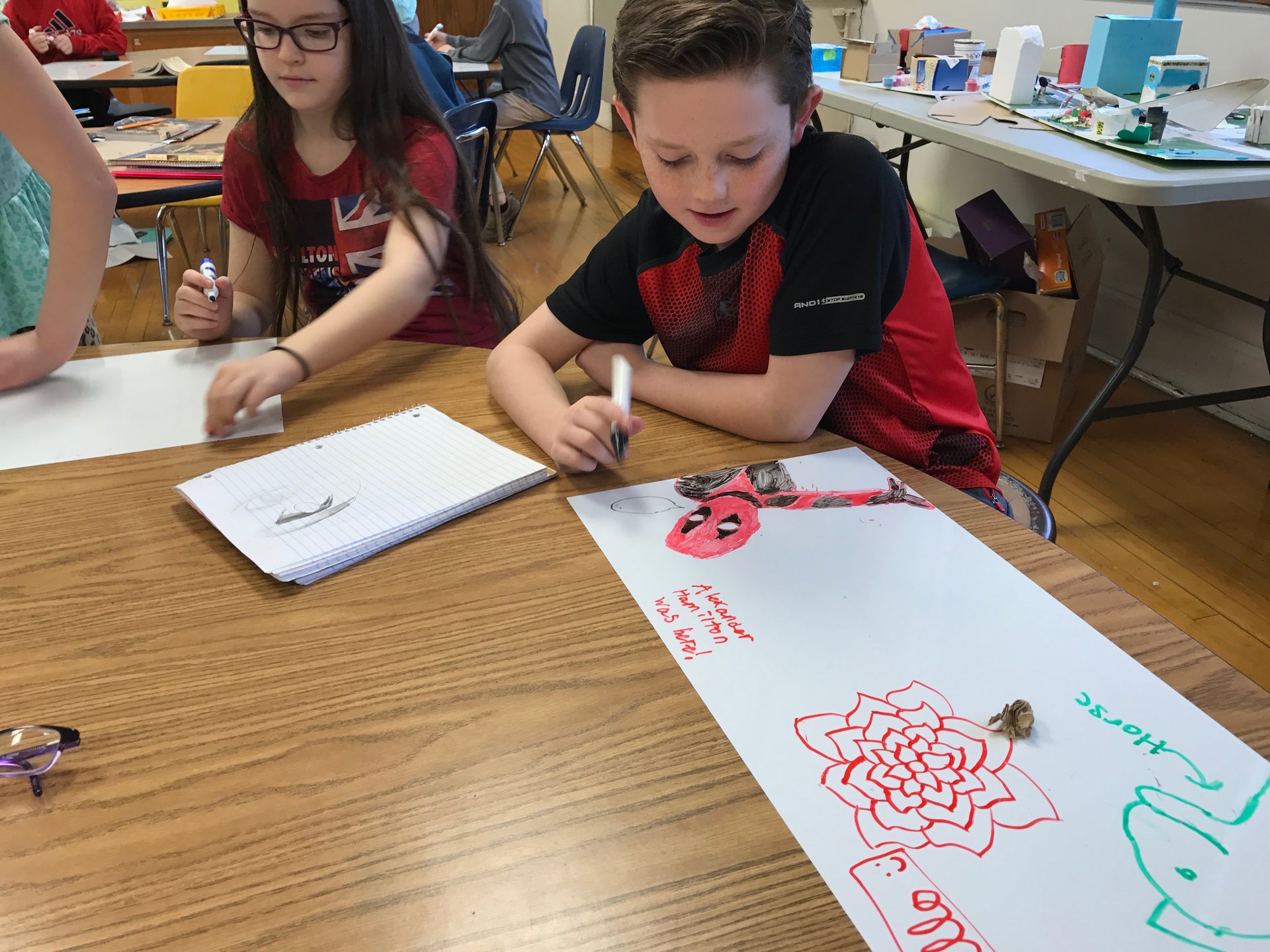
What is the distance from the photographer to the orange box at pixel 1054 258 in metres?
2.10

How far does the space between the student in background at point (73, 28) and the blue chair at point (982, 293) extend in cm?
391

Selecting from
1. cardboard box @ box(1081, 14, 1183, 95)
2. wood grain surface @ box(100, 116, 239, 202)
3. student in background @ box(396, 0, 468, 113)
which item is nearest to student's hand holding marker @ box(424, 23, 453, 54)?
student in background @ box(396, 0, 468, 113)

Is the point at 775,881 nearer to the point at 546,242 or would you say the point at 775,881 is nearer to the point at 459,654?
the point at 459,654

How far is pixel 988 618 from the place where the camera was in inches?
22.8

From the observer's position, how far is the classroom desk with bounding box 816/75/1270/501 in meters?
1.44

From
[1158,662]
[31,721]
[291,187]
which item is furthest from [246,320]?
[1158,662]

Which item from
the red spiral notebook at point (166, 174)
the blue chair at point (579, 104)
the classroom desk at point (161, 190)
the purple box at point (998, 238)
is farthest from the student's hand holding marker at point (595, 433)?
the blue chair at point (579, 104)

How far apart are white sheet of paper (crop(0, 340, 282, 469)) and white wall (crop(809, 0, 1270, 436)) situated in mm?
2327

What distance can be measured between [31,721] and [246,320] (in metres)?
0.84

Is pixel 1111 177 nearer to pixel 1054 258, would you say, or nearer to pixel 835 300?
pixel 1054 258

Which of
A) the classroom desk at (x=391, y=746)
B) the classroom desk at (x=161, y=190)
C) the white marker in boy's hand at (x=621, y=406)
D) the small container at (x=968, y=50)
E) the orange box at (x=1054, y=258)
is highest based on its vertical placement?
the small container at (x=968, y=50)

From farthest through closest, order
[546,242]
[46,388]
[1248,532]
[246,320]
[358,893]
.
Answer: [546,242]
[1248,532]
[246,320]
[46,388]
[358,893]

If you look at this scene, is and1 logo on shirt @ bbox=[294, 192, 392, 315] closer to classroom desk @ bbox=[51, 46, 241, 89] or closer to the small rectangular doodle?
the small rectangular doodle

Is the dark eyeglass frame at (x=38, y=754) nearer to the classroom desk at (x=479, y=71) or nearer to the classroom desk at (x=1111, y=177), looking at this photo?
the classroom desk at (x=1111, y=177)
